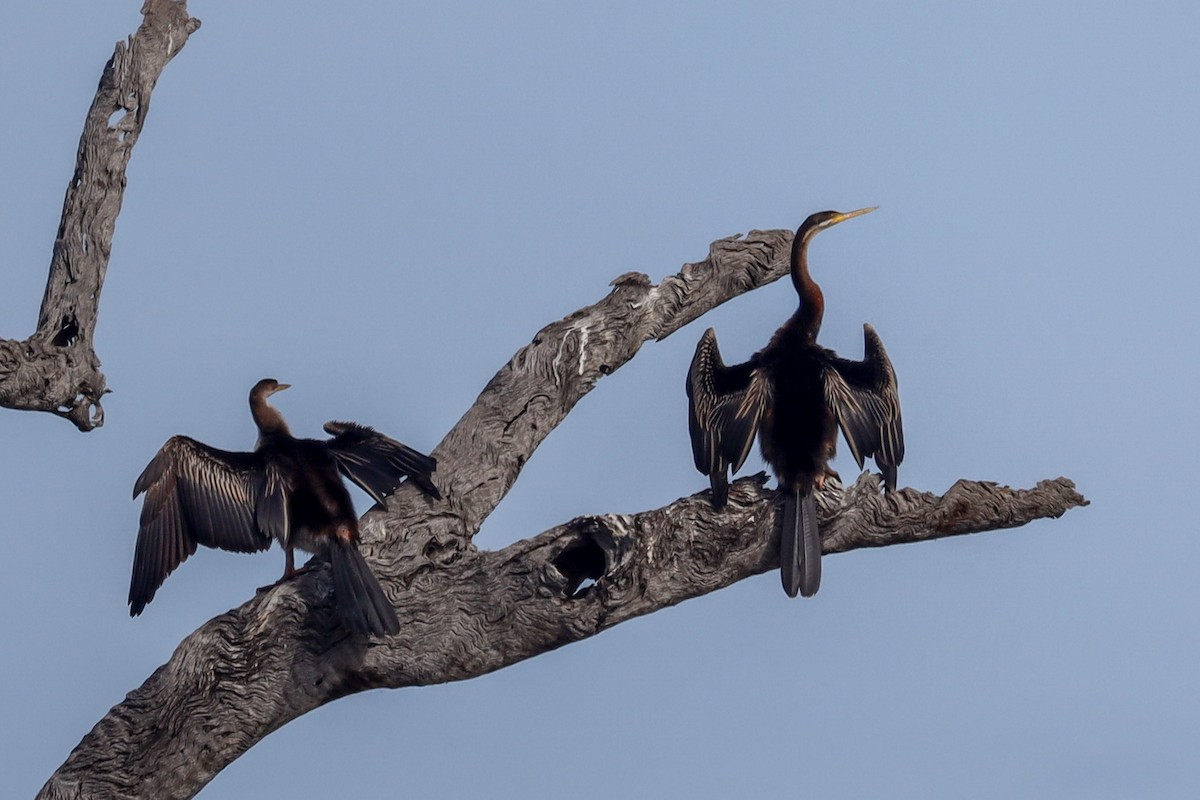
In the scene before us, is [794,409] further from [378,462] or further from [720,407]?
[378,462]

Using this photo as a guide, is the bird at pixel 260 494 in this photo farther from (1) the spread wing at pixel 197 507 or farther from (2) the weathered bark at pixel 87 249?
(2) the weathered bark at pixel 87 249

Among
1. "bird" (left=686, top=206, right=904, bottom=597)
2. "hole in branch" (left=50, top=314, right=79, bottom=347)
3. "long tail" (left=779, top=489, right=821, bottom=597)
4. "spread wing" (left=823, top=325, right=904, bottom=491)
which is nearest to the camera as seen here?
"long tail" (left=779, top=489, right=821, bottom=597)

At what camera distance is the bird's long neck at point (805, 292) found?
725cm

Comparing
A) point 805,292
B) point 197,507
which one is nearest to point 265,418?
point 197,507

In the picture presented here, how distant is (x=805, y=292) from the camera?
7.36 metres

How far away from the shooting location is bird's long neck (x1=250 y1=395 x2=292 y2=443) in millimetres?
7703

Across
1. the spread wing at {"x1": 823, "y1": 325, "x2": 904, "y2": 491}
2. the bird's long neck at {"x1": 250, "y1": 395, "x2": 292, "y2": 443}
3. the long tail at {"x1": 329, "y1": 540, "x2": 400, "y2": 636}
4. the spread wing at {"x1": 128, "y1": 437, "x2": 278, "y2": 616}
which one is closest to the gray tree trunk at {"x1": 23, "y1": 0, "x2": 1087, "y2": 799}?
the long tail at {"x1": 329, "y1": 540, "x2": 400, "y2": 636}

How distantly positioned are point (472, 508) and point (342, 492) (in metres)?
0.56

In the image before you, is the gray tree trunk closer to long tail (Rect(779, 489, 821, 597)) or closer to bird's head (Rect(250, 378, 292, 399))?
long tail (Rect(779, 489, 821, 597))

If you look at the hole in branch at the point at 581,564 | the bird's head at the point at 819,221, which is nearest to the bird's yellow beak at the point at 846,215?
the bird's head at the point at 819,221

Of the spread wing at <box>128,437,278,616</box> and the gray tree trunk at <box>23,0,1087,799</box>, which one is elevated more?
the spread wing at <box>128,437,278,616</box>

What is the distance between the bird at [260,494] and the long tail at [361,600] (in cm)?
30

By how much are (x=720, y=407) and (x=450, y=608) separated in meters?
1.71

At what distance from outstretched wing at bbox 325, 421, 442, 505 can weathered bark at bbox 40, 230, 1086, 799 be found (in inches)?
11.0
